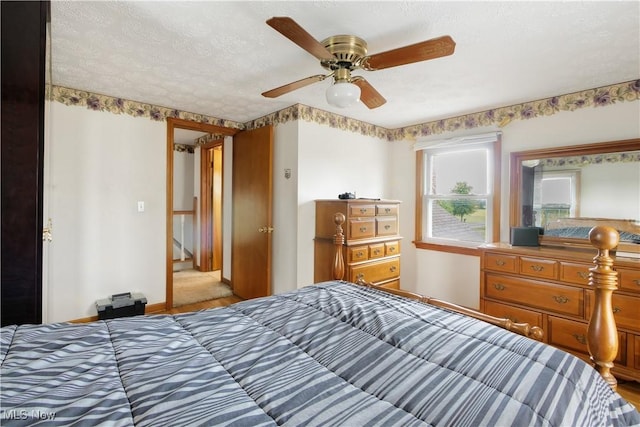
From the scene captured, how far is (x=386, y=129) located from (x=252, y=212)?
2.08 meters

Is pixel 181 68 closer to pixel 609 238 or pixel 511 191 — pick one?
pixel 609 238

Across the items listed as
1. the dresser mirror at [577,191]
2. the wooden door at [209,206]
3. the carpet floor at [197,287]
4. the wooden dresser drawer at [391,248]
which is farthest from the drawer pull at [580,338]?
the wooden door at [209,206]

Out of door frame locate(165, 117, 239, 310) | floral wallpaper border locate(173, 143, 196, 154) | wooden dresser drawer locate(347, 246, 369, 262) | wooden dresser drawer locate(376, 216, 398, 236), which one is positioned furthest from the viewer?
floral wallpaper border locate(173, 143, 196, 154)

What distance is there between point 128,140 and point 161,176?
0.47 metres

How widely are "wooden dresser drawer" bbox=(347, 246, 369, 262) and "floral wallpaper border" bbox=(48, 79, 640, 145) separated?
142 centimetres

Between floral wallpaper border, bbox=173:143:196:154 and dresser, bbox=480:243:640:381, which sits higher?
floral wallpaper border, bbox=173:143:196:154

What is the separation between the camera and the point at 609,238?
1095 mm

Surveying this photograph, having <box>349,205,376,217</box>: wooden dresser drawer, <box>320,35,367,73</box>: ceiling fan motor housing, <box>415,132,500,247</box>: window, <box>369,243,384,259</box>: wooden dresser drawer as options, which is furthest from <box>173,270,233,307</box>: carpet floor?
<box>320,35,367,73</box>: ceiling fan motor housing

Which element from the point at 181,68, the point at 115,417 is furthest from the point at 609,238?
the point at 181,68

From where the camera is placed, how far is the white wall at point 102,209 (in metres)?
2.90

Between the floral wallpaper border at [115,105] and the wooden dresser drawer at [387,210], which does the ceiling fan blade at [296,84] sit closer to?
the wooden dresser drawer at [387,210]

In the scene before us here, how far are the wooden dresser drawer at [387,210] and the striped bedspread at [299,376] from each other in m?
2.10

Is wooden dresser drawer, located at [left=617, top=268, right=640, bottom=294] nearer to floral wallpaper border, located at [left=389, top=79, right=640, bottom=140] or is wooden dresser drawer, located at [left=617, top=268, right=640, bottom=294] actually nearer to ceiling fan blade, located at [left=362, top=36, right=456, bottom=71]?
floral wallpaper border, located at [left=389, top=79, right=640, bottom=140]

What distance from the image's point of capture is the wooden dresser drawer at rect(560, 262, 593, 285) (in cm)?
230
